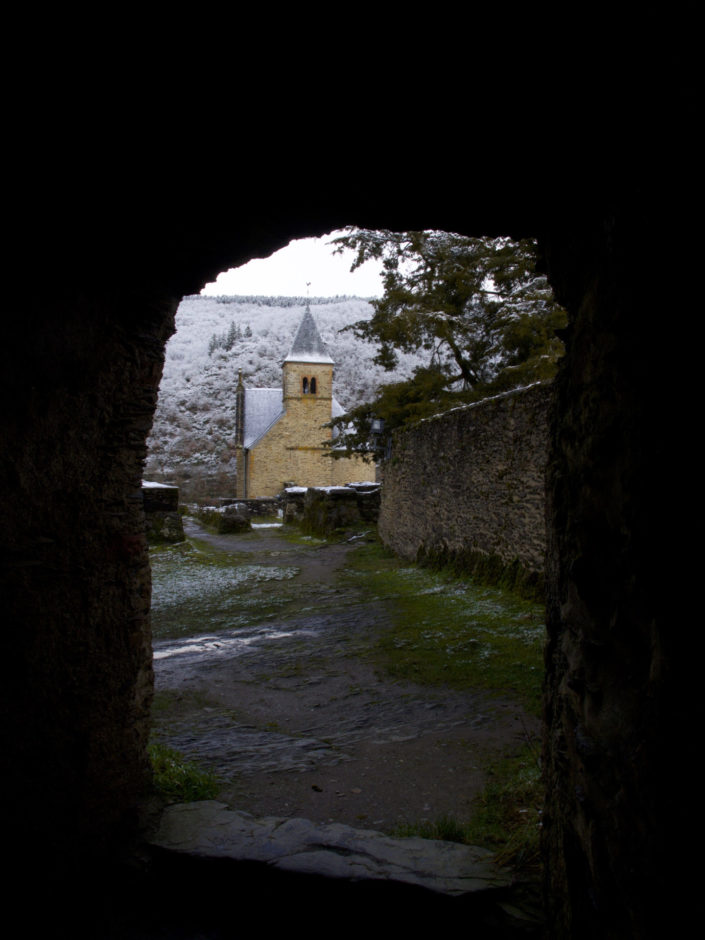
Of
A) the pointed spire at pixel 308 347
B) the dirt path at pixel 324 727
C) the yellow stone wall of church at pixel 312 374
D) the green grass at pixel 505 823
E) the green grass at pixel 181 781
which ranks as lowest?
the dirt path at pixel 324 727

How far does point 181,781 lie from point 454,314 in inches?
533

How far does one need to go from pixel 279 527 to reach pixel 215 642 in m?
15.7

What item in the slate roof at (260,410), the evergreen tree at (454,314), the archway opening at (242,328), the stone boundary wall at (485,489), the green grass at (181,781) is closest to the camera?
the green grass at (181,781)

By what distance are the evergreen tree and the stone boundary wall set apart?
3.52 metres

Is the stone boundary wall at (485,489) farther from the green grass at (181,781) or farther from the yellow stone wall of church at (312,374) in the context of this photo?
the yellow stone wall of church at (312,374)

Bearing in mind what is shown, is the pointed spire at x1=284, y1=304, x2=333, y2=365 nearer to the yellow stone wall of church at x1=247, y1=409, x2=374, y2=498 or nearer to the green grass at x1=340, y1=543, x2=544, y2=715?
the yellow stone wall of church at x1=247, y1=409, x2=374, y2=498

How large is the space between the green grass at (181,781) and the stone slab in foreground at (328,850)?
0.58 feet

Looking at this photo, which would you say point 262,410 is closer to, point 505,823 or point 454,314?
point 454,314

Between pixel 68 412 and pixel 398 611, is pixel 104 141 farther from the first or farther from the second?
pixel 398 611

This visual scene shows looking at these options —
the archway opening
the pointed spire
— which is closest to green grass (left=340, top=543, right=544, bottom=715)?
the pointed spire

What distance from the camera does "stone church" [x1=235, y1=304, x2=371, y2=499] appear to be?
42688 millimetres

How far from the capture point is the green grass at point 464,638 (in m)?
4.82

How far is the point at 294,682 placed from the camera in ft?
17.3

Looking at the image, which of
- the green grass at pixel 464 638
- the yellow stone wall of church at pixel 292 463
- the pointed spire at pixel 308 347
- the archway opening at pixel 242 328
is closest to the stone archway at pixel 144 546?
the green grass at pixel 464 638
